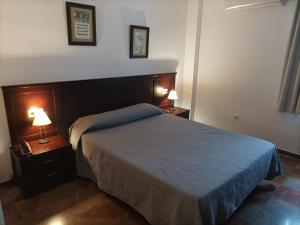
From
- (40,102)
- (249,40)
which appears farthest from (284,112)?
(40,102)

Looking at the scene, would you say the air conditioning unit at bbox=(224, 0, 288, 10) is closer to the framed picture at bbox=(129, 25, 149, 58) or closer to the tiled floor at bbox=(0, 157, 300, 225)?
the framed picture at bbox=(129, 25, 149, 58)

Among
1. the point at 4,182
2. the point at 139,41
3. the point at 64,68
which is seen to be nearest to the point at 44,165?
the point at 4,182

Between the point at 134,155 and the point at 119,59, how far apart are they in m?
1.59

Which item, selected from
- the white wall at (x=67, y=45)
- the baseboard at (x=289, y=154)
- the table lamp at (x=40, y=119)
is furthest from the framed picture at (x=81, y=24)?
Answer: the baseboard at (x=289, y=154)

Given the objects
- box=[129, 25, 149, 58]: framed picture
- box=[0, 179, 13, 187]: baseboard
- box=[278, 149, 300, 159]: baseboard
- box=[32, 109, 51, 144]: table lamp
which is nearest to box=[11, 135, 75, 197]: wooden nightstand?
box=[0, 179, 13, 187]: baseboard

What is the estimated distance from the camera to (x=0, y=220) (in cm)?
138

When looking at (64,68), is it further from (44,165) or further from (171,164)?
(171,164)

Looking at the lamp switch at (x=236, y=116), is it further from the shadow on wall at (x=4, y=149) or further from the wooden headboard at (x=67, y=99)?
the shadow on wall at (x=4, y=149)

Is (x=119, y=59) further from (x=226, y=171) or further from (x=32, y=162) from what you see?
(x=226, y=171)

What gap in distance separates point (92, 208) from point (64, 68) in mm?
1548

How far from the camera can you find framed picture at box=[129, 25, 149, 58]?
122 inches

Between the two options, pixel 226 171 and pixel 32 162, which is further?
pixel 32 162

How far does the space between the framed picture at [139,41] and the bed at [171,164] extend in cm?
93

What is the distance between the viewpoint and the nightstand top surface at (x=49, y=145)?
2157 mm
